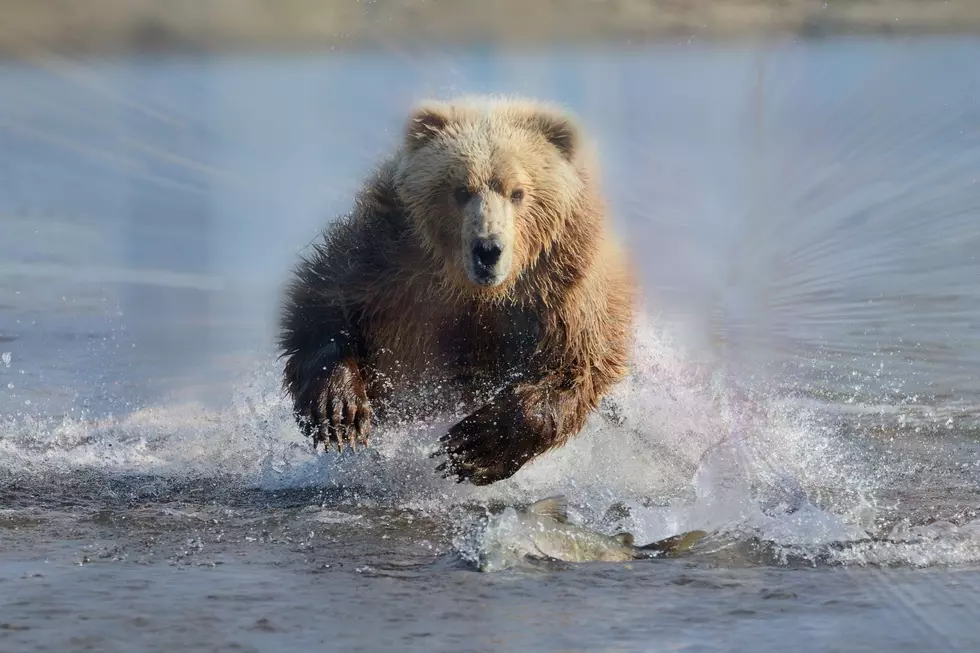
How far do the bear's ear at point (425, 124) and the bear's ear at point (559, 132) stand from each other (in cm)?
40

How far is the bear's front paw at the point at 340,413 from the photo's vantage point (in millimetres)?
5180

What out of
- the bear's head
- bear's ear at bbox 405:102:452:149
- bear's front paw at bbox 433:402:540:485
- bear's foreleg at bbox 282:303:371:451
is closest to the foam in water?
bear's front paw at bbox 433:402:540:485

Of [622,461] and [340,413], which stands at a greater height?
[340,413]

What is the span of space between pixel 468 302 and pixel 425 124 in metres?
0.81

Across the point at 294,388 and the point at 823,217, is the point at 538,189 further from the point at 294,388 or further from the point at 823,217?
the point at 823,217

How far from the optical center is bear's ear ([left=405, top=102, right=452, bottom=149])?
527cm

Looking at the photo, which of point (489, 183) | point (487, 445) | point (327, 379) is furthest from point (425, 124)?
point (487, 445)

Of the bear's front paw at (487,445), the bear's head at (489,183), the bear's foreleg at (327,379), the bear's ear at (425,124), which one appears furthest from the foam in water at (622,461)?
the bear's ear at (425,124)

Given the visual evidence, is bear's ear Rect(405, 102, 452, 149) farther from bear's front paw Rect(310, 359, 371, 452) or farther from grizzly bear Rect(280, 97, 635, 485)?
bear's front paw Rect(310, 359, 371, 452)

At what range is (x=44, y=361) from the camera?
9336 millimetres

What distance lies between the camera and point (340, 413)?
518 centimetres

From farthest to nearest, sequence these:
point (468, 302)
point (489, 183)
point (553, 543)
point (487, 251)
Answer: point (468, 302) → point (489, 183) → point (487, 251) → point (553, 543)

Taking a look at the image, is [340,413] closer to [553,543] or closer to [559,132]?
[559,132]

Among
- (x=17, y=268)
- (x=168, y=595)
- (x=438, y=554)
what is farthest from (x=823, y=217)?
(x=168, y=595)
